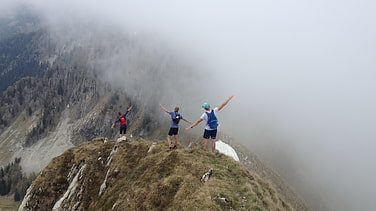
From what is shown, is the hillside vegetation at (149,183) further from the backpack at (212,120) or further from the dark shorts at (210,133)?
the backpack at (212,120)

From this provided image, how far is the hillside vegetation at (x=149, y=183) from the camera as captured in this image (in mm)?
16766

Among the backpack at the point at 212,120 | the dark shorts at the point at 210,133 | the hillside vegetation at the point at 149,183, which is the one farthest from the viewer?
the dark shorts at the point at 210,133

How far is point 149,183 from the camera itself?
19.7 meters

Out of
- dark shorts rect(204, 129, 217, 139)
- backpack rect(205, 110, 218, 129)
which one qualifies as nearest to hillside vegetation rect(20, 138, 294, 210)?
dark shorts rect(204, 129, 217, 139)

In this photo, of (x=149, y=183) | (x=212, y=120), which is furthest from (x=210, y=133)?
(x=149, y=183)

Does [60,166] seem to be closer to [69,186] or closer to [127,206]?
[69,186]

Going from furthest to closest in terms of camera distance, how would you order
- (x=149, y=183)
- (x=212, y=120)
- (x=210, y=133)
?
1. (x=210, y=133)
2. (x=212, y=120)
3. (x=149, y=183)

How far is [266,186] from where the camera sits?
22078 mm

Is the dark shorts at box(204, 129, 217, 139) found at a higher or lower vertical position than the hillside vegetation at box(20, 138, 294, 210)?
higher

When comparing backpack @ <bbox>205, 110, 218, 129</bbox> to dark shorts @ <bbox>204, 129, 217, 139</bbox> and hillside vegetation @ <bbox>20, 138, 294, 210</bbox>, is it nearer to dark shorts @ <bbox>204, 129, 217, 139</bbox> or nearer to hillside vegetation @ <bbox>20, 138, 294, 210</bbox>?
dark shorts @ <bbox>204, 129, 217, 139</bbox>

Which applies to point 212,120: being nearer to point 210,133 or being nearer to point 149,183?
point 210,133


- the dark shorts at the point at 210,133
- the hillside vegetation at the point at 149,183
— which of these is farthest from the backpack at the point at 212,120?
the hillside vegetation at the point at 149,183

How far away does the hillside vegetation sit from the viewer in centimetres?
1677

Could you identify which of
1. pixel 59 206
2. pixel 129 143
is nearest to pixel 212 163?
pixel 129 143
